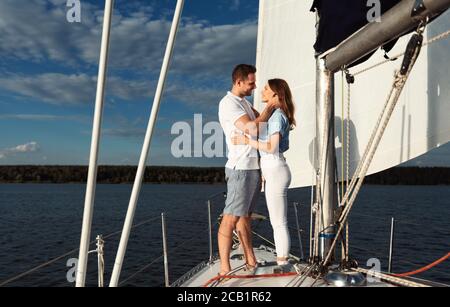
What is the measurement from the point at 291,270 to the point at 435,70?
225 centimetres

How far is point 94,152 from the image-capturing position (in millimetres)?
2104

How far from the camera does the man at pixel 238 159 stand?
3240 mm

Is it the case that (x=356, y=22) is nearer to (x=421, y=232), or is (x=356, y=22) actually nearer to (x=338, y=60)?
(x=338, y=60)

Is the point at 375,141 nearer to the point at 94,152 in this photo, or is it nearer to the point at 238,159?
the point at 238,159

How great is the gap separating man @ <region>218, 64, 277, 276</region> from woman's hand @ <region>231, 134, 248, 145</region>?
1.4 inches

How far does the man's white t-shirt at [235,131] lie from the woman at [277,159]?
0.25 feet

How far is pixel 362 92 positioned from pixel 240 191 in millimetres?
1767

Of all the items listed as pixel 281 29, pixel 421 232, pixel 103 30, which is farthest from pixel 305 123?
pixel 421 232

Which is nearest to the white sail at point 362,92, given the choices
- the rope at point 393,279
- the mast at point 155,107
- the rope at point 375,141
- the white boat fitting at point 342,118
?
the white boat fitting at point 342,118

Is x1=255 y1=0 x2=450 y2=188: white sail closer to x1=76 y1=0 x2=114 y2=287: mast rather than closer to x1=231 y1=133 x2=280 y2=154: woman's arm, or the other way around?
x1=231 y1=133 x2=280 y2=154: woman's arm

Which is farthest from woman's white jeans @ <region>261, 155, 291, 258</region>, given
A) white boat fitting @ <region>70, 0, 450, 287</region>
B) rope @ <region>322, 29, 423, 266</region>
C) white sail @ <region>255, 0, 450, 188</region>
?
white sail @ <region>255, 0, 450, 188</region>

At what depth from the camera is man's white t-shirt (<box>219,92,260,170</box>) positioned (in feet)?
10.6

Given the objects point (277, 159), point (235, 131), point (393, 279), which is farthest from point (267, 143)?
point (393, 279)

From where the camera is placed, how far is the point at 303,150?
4.39m
